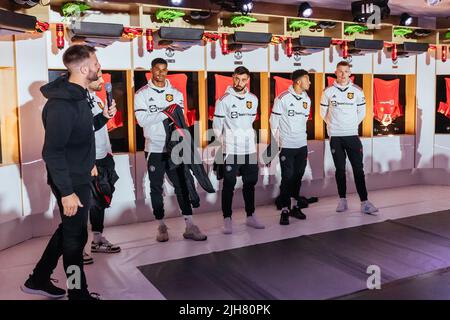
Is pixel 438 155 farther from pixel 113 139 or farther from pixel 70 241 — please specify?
pixel 70 241

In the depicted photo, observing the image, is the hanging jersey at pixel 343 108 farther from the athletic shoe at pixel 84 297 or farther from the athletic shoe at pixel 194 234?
the athletic shoe at pixel 84 297

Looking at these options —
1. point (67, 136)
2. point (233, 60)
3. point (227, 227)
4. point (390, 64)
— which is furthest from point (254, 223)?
point (390, 64)

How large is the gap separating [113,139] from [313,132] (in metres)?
2.50

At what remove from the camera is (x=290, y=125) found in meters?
4.57

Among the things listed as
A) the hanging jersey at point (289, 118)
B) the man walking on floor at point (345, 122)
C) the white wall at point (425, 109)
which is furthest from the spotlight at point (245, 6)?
the white wall at point (425, 109)

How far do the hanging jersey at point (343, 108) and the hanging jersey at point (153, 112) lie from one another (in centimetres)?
174

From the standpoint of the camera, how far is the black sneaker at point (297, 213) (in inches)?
189

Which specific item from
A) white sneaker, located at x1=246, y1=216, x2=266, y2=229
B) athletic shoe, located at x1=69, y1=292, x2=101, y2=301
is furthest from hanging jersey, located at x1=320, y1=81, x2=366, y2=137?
athletic shoe, located at x1=69, y1=292, x2=101, y2=301

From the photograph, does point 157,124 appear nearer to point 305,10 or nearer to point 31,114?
point 31,114

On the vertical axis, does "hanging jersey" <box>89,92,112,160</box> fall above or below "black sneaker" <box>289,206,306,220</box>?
above

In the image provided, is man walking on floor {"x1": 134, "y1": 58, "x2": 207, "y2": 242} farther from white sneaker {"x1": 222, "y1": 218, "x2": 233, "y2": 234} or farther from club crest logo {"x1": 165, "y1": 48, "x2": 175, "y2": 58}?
club crest logo {"x1": 165, "y1": 48, "x2": 175, "y2": 58}

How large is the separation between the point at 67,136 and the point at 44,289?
103cm

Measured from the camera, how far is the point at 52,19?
4.25m

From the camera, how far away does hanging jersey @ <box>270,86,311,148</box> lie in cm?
457
